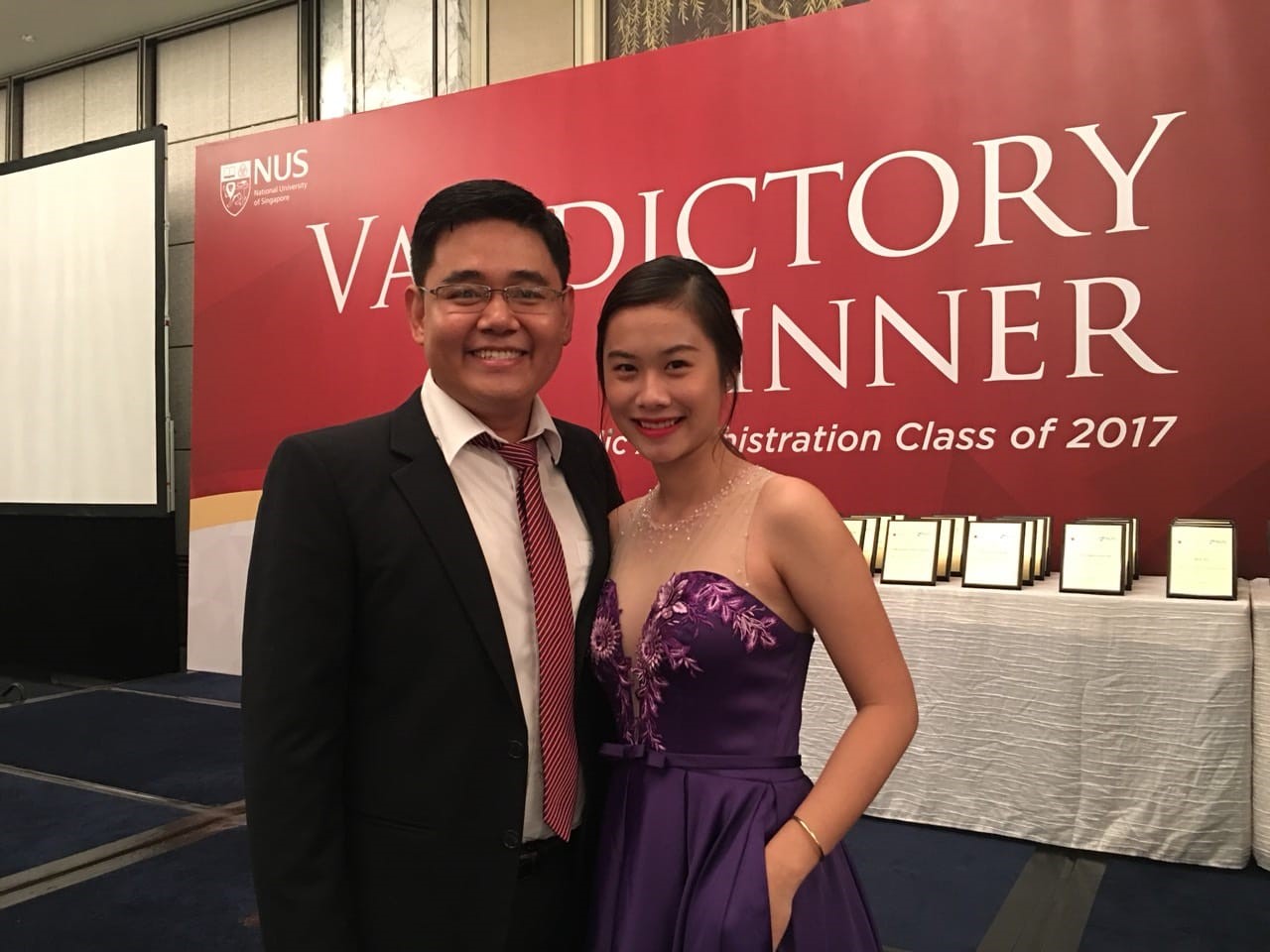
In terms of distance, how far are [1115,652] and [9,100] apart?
7967mm

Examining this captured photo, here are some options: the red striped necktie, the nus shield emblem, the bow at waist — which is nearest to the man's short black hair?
the red striped necktie

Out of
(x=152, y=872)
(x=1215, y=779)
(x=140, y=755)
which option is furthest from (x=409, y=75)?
(x=1215, y=779)

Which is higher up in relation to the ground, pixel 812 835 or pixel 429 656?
pixel 429 656

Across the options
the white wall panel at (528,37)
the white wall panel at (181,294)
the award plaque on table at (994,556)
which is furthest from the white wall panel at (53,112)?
the award plaque on table at (994,556)

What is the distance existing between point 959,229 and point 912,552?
1136 mm

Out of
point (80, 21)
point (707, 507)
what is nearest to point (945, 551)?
point (707, 507)

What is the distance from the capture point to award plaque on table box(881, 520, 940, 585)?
3.03 meters

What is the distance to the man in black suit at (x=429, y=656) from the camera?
116 cm

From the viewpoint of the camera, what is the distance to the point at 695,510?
144 centimetres

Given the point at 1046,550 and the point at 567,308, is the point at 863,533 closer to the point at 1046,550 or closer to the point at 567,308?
the point at 1046,550

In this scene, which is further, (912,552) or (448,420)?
(912,552)

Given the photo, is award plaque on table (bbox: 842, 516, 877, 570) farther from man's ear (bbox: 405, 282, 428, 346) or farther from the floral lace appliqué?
man's ear (bbox: 405, 282, 428, 346)

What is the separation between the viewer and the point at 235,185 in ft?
17.7

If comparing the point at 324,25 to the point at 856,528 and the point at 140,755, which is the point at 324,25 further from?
the point at 856,528
